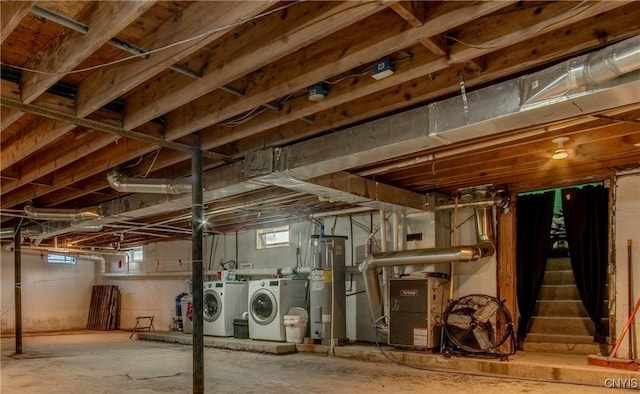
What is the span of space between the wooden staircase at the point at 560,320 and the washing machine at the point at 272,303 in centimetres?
322

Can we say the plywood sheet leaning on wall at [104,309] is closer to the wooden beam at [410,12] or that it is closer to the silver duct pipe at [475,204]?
the silver duct pipe at [475,204]

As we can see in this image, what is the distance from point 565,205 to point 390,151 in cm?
326

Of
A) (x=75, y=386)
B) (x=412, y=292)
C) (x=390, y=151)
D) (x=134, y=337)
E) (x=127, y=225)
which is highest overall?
(x=390, y=151)

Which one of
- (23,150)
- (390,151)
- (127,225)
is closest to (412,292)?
(390,151)

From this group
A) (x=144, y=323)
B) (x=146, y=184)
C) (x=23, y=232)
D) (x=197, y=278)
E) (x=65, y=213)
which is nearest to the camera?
(x=197, y=278)

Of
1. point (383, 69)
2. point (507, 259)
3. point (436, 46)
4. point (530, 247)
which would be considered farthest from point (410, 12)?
point (530, 247)

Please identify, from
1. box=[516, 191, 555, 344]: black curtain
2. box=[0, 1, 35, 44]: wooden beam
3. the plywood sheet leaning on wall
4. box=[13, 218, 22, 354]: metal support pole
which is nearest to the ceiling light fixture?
box=[516, 191, 555, 344]: black curtain

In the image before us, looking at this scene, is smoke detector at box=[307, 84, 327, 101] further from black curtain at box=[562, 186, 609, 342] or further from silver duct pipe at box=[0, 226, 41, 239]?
silver duct pipe at box=[0, 226, 41, 239]

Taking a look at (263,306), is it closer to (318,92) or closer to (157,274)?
(157,274)

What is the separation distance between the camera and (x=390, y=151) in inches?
148

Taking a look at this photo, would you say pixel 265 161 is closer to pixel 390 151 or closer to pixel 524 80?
pixel 390 151

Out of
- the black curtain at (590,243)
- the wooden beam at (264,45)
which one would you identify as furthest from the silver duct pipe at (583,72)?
the black curtain at (590,243)

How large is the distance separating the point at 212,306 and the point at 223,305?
34 centimetres

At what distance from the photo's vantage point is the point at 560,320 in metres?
6.08
